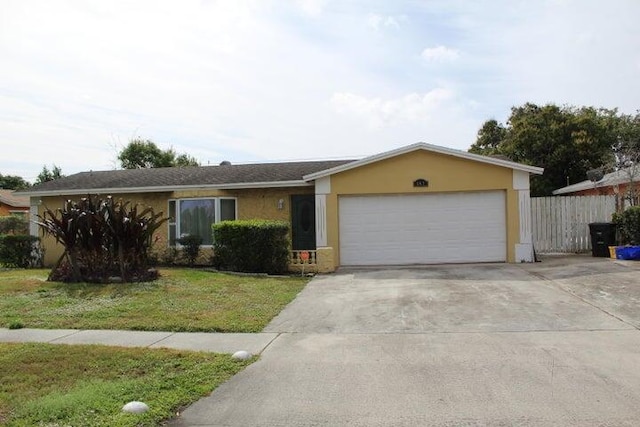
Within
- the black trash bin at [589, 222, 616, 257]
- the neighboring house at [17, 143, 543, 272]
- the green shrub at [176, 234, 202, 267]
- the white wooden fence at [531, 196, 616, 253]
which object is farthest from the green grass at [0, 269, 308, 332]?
the black trash bin at [589, 222, 616, 257]

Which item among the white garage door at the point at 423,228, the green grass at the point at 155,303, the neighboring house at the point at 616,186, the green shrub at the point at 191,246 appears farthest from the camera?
the neighboring house at the point at 616,186

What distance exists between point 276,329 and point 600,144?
25.6m

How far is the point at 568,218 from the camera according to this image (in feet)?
56.4

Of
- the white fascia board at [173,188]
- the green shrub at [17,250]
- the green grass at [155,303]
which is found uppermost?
the white fascia board at [173,188]

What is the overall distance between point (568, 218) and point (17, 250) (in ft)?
57.4

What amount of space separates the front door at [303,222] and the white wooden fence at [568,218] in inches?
274

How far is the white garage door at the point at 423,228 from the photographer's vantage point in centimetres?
1584

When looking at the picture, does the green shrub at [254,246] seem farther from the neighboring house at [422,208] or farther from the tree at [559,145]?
the tree at [559,145]

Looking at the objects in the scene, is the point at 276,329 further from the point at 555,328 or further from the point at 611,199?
the point at 611,199

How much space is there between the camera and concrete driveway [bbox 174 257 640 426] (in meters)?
4.82

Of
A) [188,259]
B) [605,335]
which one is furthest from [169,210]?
[605,335]

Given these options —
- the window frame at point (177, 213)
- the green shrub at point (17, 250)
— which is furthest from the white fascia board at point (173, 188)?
the green shrub at point (17, 250)

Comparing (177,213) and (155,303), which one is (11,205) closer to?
(177,213)

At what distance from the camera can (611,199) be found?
17.2 metres
